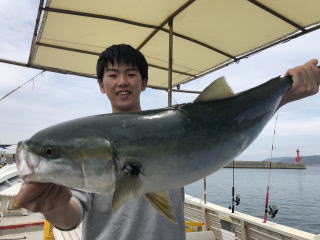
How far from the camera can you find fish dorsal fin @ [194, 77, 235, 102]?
6.31 feet

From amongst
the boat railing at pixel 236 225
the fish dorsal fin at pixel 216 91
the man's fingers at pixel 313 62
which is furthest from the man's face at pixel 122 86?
the boat railing at pixel 236 225

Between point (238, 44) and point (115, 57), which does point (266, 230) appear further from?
point (115, 57)

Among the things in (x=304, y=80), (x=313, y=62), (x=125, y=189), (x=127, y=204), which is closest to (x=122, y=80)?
(x=127, y=204)

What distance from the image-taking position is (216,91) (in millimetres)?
1944

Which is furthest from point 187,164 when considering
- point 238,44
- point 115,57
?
point 238,44

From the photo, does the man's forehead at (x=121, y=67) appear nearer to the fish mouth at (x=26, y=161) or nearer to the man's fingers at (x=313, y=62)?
the fish mouth at (x=26, y=161)

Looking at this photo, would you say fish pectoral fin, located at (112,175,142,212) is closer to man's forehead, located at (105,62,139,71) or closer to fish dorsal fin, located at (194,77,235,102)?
fish dorsal fin, located at (194,77,235,102)

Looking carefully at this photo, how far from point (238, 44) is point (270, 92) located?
12.4 feet

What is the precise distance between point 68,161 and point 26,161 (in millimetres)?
221

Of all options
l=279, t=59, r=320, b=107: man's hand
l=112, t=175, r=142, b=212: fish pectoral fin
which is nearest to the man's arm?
l=112, t=175, r=142, b=212: fish pectoral fin

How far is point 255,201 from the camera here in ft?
106

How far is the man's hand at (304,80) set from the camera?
2.21 metres

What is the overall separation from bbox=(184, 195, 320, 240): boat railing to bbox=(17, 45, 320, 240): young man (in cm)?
375

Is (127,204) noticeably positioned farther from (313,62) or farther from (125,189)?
(313,62)
